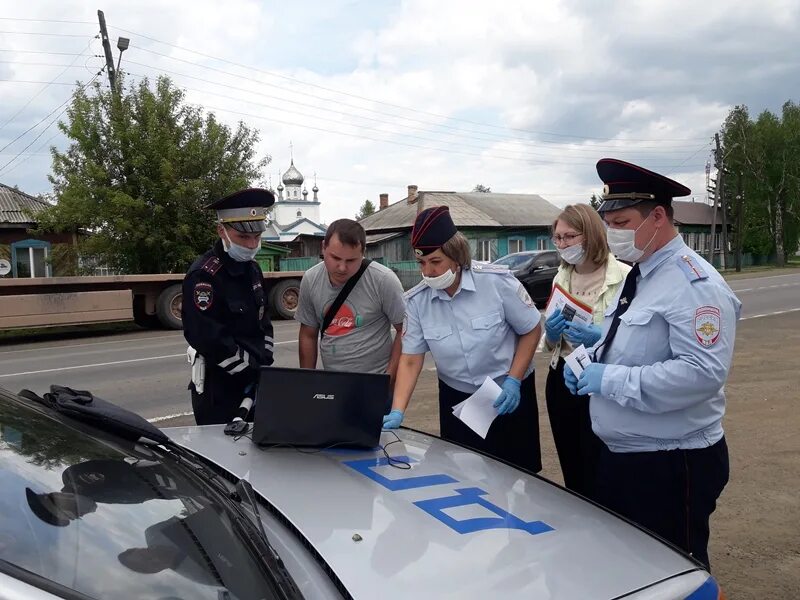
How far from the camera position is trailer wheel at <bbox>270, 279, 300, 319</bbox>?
15047 millimetres

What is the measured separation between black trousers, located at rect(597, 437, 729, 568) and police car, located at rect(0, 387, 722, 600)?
13.0 inches

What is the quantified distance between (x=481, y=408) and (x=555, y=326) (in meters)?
0.53

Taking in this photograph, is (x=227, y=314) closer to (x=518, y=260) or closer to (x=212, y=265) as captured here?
(x=212, y=265)

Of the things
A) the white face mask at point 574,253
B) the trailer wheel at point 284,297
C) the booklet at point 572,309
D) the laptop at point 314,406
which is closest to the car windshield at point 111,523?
the laptop at point 314,406

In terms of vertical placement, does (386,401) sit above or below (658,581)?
above

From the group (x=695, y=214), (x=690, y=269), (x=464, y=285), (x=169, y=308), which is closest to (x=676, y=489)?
(x=690, y=269)

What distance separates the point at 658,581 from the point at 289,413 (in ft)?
3.97

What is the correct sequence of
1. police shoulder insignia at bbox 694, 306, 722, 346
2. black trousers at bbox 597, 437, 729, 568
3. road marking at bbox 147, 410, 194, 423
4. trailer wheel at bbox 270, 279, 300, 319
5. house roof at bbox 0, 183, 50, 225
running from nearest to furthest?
police shoulder insignia at bbox 694, 306, 722, 346, black trousers at bbox 597, 437, 729, 568, road marking at bbox 147, 410, 194, 423, trailer wheel at bbox 270, 279, 300, 319, house roof at bbox 0, 183, 50, 225

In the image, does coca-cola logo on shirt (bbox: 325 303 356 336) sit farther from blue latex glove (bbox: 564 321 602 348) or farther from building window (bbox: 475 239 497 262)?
building window (bbox: 475 239 497 262)

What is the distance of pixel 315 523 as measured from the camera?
1.66 metres

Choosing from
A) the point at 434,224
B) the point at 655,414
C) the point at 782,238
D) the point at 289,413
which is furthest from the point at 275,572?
the point at 782,238

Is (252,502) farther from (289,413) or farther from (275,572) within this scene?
(289,413)

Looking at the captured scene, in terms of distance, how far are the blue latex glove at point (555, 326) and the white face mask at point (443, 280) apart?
502mm

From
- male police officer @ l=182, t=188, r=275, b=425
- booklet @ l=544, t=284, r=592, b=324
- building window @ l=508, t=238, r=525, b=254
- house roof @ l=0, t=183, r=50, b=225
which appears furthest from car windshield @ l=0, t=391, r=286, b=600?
building window @ l=508, t=238, r=525, b=254
